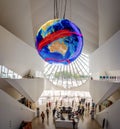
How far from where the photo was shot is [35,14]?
52.9 feet

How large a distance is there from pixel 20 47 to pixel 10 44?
188cm

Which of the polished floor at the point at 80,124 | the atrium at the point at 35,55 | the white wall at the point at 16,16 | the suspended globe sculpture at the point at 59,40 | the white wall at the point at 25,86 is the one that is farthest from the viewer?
the polished floor at the point at 80,124

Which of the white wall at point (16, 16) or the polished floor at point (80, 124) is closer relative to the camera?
the white wall at point (16, 16)

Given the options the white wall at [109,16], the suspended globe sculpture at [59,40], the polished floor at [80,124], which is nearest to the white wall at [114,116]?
the polished floor at [80,124]

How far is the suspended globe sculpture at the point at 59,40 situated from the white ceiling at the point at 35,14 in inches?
301

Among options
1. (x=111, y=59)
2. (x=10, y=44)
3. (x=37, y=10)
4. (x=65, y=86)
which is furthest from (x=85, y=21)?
(x=65, y=86)

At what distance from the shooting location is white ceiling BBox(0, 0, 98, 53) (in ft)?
40.2

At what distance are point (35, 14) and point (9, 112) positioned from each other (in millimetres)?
9462

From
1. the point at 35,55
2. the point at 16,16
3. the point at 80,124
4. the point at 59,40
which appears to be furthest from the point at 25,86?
the point at 59,40

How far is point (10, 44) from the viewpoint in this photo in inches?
489

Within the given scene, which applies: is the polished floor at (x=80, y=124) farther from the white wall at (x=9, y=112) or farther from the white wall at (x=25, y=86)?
the white wall at (x=25, y=86)

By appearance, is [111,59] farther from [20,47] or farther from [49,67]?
[49,67]

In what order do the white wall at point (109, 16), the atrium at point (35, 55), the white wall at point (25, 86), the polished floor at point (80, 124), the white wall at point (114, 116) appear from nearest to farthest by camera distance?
the white wall at point (114, 116) < the white wall at point (109, 16) < the atrium at point (35, 55) < the white wall at point (25, 86) < the polished floor at point (80, 124)

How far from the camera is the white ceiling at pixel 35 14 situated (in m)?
12.3
